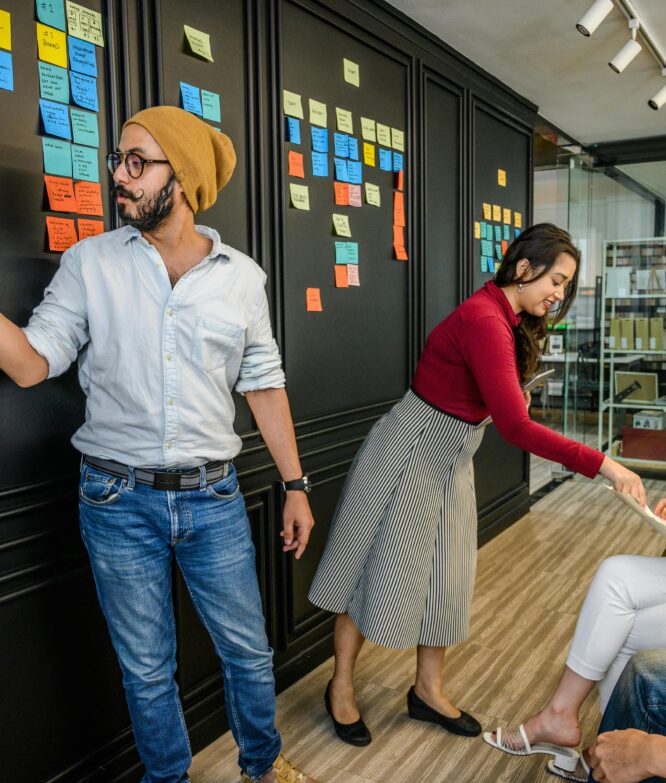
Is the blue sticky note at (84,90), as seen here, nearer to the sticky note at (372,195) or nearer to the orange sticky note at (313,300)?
the orange sticky note at (313,300)

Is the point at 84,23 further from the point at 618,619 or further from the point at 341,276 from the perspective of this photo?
the point at 618,619

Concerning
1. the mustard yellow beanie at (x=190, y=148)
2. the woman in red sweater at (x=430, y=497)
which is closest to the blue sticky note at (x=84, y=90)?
the mustard yellow beanie at (x=190, y=148)

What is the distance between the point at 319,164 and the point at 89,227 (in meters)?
1.08

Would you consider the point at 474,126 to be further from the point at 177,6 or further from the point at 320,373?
the point at 177,6

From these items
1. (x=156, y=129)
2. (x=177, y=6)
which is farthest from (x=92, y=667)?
(x=177, y=6)

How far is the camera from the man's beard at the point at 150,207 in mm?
1560

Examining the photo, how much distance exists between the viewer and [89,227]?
183cm

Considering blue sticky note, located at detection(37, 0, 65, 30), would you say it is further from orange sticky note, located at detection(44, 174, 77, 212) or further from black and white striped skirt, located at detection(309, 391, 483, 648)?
black and white striped skirt, located at detection(309, 391, 483, 648)

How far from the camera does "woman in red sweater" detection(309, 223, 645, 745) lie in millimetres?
2127

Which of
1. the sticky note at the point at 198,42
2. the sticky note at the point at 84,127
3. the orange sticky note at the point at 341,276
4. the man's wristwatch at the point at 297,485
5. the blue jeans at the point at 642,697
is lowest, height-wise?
the blue jeans at the point at 642,697

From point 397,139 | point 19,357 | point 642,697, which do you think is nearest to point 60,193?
point 19,357

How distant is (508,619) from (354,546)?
121 centimetres

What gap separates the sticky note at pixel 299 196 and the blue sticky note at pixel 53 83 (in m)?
0.93

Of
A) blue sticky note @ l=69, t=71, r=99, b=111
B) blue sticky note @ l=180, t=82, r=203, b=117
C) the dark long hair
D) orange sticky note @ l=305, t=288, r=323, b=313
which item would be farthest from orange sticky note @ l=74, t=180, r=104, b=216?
the dark long hair
